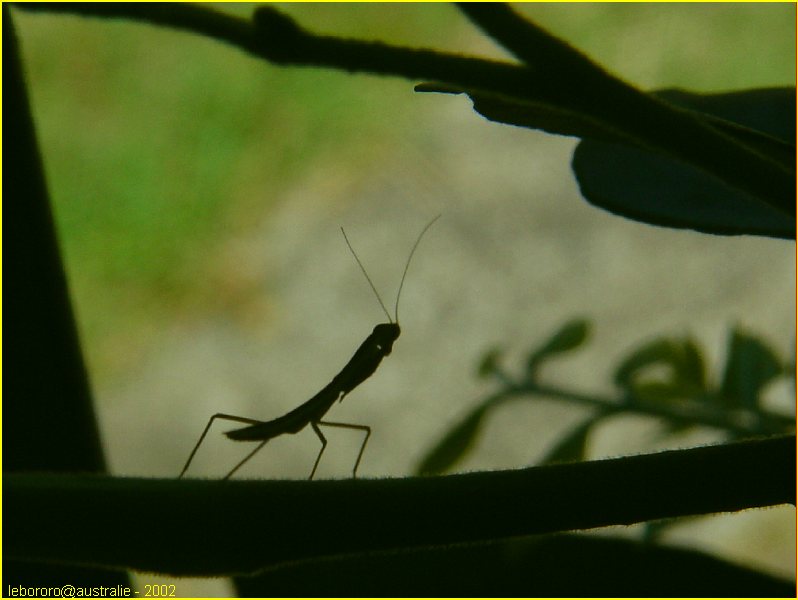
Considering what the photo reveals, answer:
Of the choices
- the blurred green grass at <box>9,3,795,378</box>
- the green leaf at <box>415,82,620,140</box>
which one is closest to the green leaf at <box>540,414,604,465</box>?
the green leaf at <box>415,82,620,140</box>

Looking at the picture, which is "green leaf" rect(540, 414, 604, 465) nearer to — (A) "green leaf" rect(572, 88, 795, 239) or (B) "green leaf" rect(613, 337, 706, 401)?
(B) "green leaf" rect(613, 337, 706, 401)

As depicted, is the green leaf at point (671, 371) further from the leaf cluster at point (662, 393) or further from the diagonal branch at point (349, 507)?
the diagonal branch at point (349, 507)

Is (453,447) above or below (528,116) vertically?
below

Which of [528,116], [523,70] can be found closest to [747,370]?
[528,116]

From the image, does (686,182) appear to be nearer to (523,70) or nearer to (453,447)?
(523,70)

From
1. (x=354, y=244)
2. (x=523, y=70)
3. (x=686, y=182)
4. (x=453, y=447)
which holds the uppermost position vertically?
(x=523, y=70)

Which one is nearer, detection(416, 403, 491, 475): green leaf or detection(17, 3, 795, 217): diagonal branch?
detection(17, 3, 795, 217): diagonal branch
